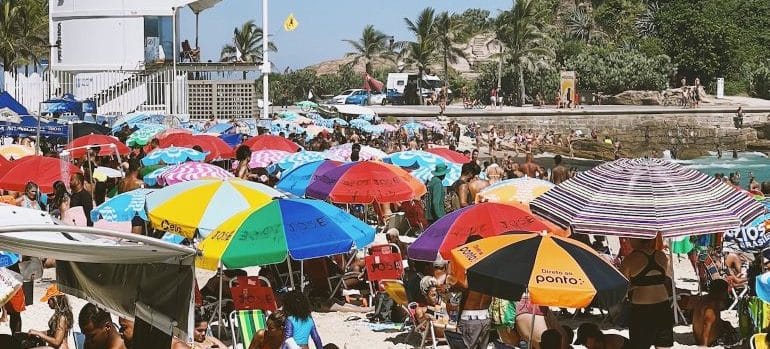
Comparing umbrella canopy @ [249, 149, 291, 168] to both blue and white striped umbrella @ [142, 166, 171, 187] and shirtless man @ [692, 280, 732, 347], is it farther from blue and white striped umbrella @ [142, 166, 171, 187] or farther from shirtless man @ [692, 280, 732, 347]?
shirtless man @ [692, 280, 732, 347]

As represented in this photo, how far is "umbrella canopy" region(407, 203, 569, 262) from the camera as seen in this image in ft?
30.7

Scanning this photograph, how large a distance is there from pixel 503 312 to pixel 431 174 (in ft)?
29.6

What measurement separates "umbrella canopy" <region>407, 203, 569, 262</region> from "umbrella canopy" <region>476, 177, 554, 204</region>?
2.04 meters

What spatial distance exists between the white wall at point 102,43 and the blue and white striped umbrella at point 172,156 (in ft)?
72.2

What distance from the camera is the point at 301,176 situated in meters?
14.7

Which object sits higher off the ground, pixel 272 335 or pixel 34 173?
pixel 34 173

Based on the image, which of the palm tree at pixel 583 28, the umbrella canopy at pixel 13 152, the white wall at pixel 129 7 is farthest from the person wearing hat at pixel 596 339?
the palm tree at pixel 583 28

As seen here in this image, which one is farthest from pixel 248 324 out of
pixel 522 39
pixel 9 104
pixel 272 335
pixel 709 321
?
pixel 522 39

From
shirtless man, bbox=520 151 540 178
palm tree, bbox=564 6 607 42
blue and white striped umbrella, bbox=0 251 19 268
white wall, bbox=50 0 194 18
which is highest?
palm tree, bbox=564 6 607 42

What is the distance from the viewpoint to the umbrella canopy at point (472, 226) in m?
9.36

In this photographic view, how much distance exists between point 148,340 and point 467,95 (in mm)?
60037

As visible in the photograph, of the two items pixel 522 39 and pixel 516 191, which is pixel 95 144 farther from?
pixel 522 39

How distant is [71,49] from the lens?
136 ft

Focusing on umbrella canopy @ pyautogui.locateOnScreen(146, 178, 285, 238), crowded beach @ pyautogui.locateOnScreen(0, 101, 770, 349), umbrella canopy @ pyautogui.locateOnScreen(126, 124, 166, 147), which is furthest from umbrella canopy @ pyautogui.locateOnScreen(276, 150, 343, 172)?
umbrella canopy @ pyautogui.locateOnScreen(146, 178, 285, 238)
